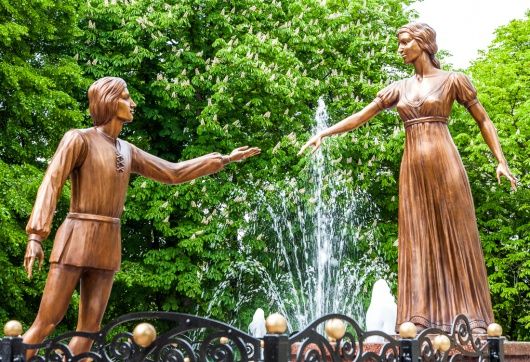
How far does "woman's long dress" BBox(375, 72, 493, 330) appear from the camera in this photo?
771 centimetres

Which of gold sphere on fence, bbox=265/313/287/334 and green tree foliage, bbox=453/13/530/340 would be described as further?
green tree foliage, bbox=453/13/530/340

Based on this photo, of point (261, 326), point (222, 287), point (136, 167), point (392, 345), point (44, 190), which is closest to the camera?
point (392, 345)

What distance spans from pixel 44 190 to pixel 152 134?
14.5 metres

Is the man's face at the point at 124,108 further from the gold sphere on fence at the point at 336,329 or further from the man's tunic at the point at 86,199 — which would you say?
the gold sphere on fence at the point at 336,329

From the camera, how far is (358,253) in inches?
779

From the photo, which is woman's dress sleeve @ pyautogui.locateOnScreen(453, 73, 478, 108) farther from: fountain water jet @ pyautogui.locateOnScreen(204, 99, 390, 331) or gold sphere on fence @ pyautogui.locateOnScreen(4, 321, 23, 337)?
fountain water jet @ pyautogui.locateOnScreen(204, 99, 390, 331)

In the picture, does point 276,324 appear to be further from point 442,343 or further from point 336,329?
point 442,343

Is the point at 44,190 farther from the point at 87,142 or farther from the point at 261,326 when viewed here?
the point at 261,326

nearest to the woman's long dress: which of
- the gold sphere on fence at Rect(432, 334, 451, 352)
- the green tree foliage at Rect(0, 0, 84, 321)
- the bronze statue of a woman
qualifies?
the bronze statue of a woman

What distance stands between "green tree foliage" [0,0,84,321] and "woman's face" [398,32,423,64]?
890cm

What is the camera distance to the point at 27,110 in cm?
1712

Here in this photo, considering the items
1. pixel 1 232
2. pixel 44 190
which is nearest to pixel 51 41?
pixel 1 232

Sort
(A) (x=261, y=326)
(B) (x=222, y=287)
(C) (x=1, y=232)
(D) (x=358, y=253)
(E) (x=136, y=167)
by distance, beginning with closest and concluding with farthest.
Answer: (E) (x=136, y=167) → (A) (x=261, y=326) → (C) (x=1, y=232) → (B) (x=222, y=287) → (D) (x=358, y=253)

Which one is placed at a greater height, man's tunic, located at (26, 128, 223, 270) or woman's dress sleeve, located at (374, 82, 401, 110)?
woman's dress sleeve, located at (374, 82, 401, 110)
